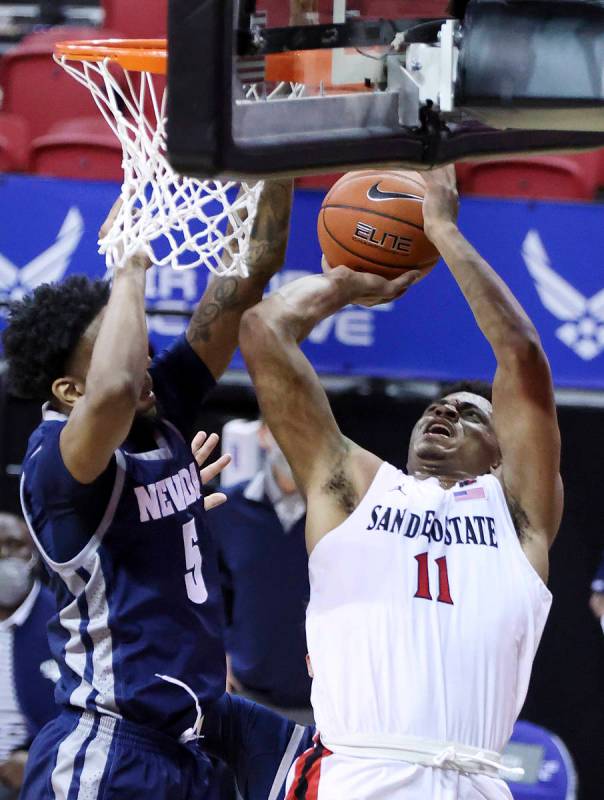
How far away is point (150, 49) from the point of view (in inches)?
135

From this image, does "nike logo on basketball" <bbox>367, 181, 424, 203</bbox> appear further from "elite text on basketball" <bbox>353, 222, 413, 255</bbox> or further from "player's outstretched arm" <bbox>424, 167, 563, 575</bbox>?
"player's outstretched arm" <bbox>424, 167, 563, 575</bbox>

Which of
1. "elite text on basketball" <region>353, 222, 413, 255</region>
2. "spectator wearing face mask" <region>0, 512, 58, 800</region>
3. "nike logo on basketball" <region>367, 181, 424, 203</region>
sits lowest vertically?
"spectator wearing face mask" <region>0, 512, 58, 800</region>

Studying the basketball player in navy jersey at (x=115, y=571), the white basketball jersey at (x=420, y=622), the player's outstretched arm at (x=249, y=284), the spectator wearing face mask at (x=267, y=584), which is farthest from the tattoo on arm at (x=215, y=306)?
the spectator wearing face mask at (x=267, y=584)

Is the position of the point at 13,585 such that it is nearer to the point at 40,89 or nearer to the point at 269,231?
the point at 269,231

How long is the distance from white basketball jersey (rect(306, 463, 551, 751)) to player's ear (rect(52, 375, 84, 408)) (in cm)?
72

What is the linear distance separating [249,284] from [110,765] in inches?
47.3

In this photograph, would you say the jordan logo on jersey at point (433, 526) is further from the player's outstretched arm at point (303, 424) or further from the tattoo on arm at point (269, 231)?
the tattoo on arm at point (269, 231)

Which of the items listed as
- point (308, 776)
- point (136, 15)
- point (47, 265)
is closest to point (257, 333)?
point (308, 776)

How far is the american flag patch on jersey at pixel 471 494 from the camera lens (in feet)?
10.4

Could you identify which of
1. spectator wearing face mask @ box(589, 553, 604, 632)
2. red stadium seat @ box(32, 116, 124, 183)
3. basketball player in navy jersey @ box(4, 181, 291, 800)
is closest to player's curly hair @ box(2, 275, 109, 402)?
basketball player in navy jersey @ box(4, 181, 291, 800)

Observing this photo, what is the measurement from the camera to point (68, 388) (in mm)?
3426

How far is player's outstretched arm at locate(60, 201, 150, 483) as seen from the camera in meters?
3.13

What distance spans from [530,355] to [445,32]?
2.28 feet

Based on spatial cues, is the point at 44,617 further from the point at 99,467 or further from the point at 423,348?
the point at 99,467
